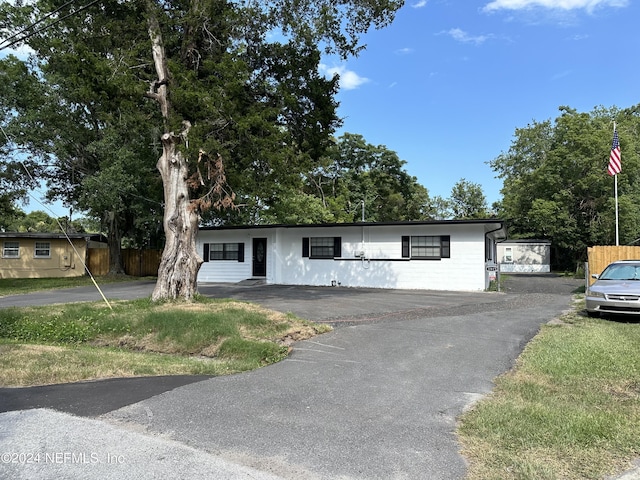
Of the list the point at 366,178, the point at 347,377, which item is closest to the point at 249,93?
the point at 347,377

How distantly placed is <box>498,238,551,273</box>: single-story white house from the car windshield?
27425 millimetres

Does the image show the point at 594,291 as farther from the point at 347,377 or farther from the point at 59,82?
the point at 59,82

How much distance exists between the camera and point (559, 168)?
33406 mm

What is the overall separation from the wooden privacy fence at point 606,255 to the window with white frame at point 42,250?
97.8 feet

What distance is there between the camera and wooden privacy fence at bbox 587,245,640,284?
15.8 meters

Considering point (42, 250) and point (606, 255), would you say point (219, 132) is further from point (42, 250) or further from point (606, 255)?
point (42, 250)

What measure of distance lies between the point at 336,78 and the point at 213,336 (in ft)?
29.3

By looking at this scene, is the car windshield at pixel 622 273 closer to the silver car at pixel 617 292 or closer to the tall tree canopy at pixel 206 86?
the silver car at pixel 617 292

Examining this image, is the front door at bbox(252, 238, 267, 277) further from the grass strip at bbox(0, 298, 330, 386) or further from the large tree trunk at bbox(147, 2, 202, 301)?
the grass strip at bbox(0, 298, 330, 386)

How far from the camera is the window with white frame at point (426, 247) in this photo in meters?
18.7

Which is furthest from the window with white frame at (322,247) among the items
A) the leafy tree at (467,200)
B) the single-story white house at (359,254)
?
the leafy tree at (467,200)

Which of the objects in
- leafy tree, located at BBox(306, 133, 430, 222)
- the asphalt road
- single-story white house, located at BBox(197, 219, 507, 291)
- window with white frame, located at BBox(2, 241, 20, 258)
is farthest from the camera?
leafy tree, located at BBox(306, 133, 430, 222)

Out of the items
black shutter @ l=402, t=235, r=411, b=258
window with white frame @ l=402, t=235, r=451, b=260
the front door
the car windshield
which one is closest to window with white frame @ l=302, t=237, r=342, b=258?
the front door

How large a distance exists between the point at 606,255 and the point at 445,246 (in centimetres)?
572
